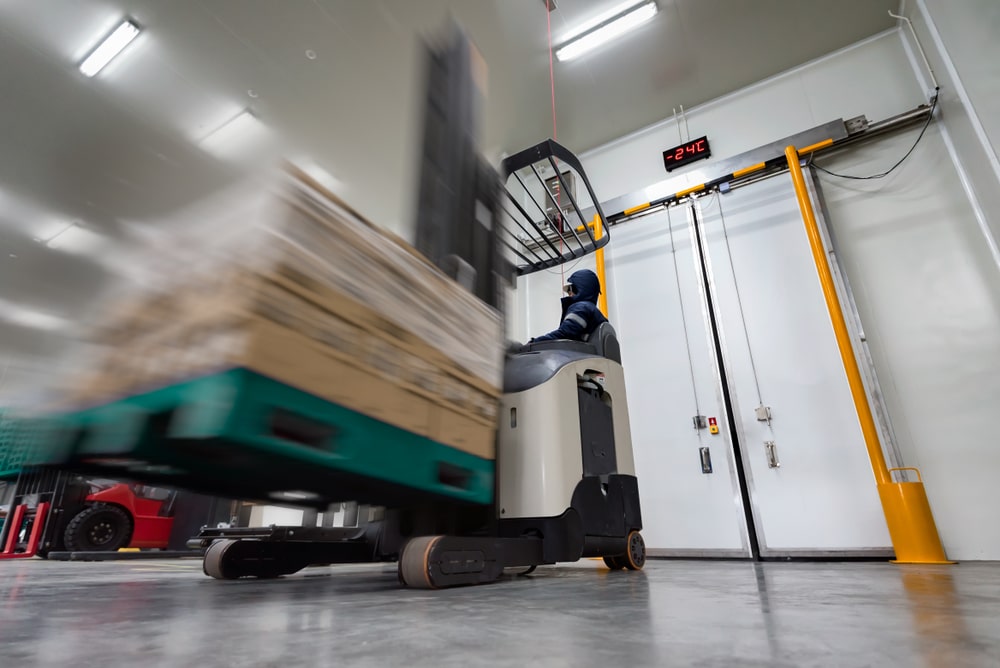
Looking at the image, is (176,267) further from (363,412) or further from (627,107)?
(627,107)

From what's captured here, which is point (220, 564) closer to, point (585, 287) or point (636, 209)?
point (585, 287)

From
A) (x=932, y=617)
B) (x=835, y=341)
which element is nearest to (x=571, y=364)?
(x=932, y=617)

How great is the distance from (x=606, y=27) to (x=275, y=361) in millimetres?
4864

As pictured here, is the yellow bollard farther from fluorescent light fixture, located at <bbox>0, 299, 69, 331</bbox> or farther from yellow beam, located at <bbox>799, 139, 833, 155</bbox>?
fluorescent light fixture, located at <bbox>0, 299, 69, 331</bbox>

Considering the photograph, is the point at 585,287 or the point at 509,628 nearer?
the point at 509,628

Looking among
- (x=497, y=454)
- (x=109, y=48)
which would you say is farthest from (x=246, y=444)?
(x=109, y=48)

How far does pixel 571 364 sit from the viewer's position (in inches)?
79.2

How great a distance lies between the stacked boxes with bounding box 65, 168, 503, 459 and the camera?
0.93 metres

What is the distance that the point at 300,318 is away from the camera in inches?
38.7

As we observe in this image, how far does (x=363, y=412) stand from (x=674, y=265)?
4.14 meters

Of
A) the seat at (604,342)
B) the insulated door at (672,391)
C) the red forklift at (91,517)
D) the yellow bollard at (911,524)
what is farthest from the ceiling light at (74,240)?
the yellow bollard at (911,524)

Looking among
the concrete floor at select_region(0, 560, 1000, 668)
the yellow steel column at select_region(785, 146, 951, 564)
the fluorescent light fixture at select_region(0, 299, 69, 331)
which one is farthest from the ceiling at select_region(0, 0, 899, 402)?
the yellow steel column at select_region(785, 146, 951, 564)

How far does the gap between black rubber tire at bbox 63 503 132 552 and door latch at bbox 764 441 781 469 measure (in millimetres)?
6282

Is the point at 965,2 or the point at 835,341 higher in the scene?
the point at 965,2
